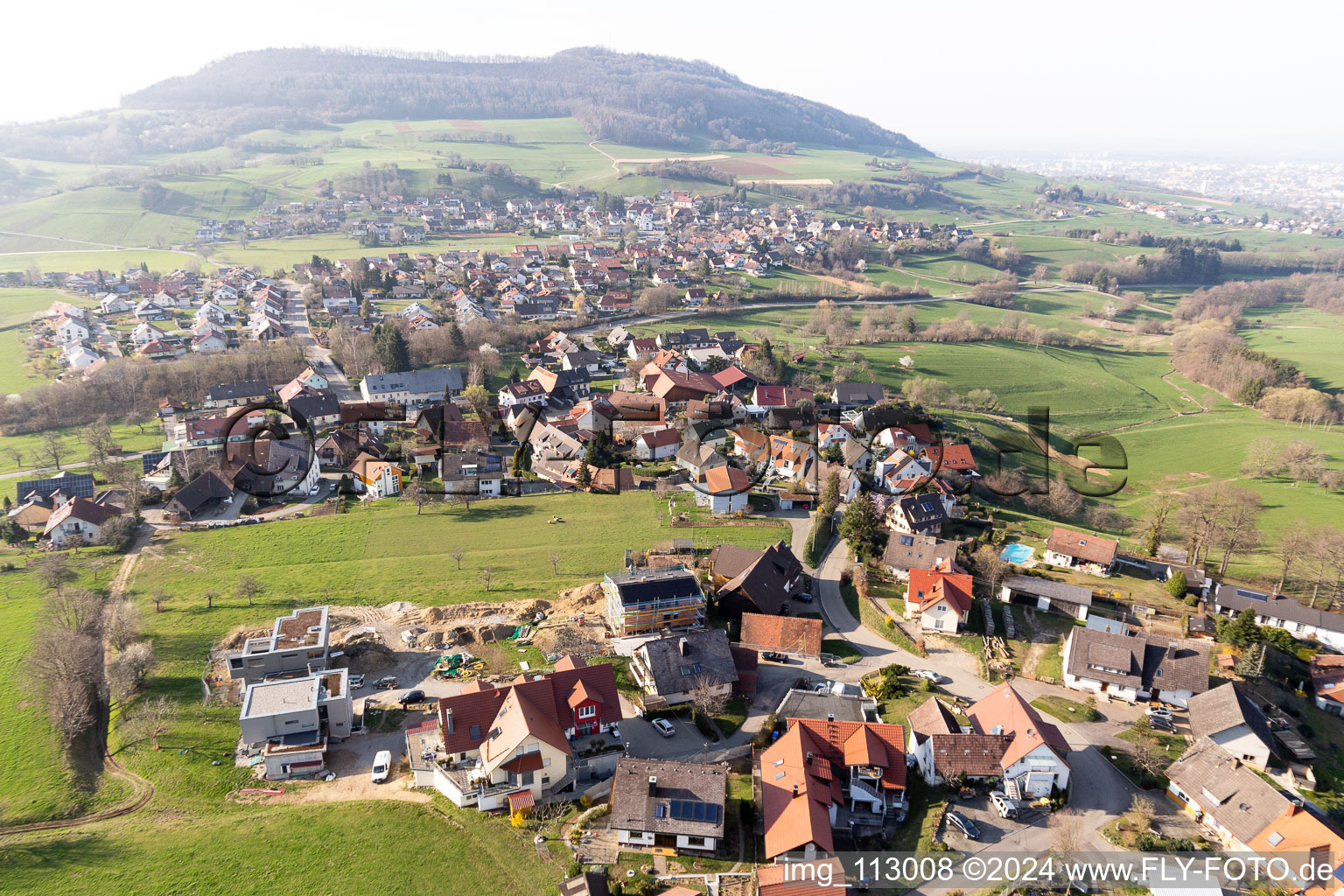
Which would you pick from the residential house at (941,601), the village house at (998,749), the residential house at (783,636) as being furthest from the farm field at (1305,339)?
the residential house at (783,636)

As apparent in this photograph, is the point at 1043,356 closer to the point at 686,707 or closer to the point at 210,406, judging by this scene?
the point at 686,707

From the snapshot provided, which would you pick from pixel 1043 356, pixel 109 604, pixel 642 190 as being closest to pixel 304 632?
pixel 109 604

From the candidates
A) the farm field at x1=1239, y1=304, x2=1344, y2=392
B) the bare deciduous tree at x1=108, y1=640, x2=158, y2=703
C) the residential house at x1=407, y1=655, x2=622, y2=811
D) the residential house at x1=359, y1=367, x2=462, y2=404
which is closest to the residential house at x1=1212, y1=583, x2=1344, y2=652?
the residential house at x1=407, y1=655, x2=622, y2=811

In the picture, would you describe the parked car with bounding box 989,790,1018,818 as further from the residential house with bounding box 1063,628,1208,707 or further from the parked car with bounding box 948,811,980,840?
the residential house with bounding box 1063,628,1208,707

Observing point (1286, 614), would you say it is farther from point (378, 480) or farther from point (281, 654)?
point (378, 480)

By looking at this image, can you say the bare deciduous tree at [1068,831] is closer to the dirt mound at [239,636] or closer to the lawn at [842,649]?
the lawn at [842,649]

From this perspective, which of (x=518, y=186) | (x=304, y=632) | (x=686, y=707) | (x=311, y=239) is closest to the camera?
(x=686, y=707)
